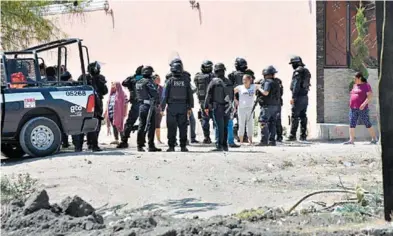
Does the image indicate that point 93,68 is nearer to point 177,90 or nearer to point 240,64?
point 177,90

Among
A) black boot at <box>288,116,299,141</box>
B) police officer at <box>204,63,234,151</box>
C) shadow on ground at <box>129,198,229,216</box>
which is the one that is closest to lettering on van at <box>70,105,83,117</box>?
police officer at <box>204,63,234,151</box>

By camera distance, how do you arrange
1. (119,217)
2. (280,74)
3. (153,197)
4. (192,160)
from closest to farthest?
(119,217) < (153,197) < (192,160) < (280,74)

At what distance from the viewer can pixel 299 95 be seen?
15.3 metres

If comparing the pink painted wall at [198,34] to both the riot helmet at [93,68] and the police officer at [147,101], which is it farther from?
the police officer at [147,101]

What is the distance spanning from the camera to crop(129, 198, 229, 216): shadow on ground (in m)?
7.94

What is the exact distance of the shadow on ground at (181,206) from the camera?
26.1ft

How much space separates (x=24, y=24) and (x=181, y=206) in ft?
27.8

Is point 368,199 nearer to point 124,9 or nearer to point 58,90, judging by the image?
point 58,90

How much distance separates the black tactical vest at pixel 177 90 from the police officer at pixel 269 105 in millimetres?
2257

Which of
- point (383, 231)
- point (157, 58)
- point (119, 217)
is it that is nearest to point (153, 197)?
point (119, 217)

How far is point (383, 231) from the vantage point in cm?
621

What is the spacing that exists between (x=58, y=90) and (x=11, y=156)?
1612mm

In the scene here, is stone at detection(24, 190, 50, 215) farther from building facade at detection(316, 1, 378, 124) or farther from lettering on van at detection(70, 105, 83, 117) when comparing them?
building facade at detection(316, 1, 378, 124)

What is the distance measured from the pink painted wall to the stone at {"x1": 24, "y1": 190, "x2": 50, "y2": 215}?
1074 centimetres
